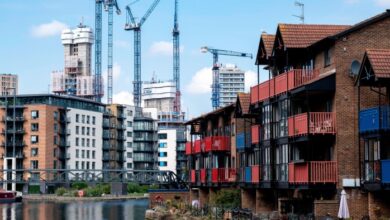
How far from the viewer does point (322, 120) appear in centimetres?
4806

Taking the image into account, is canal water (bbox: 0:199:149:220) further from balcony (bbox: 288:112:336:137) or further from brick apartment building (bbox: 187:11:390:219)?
balcony (bbox: 288:112:336:137)

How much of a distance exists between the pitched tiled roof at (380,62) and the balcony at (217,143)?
3575cm

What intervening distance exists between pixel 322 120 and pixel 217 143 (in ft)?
101

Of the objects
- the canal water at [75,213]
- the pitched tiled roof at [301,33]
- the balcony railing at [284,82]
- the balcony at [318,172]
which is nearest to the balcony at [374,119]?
the balcony at [318,172]

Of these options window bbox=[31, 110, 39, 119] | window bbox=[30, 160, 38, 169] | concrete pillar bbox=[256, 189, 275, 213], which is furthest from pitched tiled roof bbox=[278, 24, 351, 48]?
window bbox=[30, 160, 38, 169]

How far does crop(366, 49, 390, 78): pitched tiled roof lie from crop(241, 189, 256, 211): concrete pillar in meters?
24.2

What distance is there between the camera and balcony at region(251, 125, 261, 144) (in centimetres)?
6031

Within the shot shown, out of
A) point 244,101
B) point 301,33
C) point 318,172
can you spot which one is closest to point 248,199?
point 244,101

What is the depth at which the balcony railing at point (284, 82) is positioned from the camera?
51375 millimetres

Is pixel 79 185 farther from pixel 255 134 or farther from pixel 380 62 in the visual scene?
pixel 380 62

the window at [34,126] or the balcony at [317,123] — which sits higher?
the window at [34,126]

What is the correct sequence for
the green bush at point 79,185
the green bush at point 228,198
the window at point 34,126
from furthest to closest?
the window at point 34,126
the green bush at point 79,185
the green bush at point 228,198

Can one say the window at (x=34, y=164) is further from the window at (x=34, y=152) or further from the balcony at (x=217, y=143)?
the balcony at (x=217, y=143)

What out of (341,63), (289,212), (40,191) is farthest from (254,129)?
(40,191)
